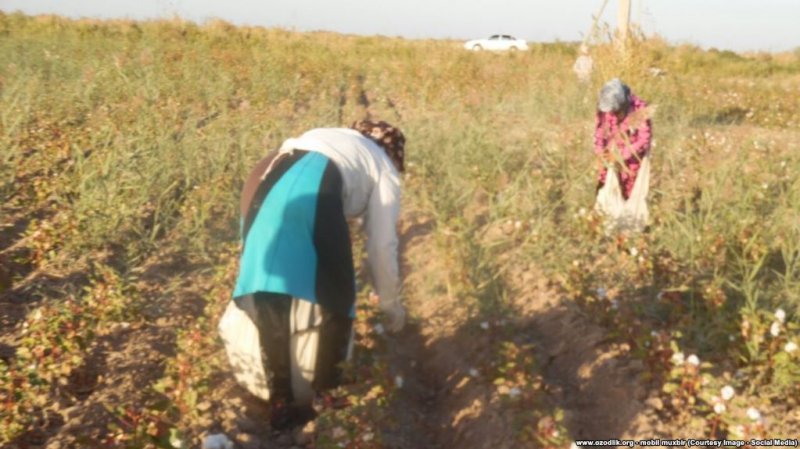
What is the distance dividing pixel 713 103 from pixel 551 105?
3.38 m

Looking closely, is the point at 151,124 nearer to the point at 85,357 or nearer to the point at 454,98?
the point at 85,357

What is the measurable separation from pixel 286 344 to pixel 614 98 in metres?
2.86

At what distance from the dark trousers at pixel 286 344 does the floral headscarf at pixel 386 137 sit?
753 millimetres

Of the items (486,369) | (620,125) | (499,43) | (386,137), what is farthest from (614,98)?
(499,43)

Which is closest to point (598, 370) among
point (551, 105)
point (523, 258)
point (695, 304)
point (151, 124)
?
point (695, 304)

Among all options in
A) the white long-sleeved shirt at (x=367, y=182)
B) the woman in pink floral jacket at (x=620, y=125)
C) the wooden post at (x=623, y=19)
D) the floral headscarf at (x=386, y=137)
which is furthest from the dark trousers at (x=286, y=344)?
the wooden post at (x=623, y=19)

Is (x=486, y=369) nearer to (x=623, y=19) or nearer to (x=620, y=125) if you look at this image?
(x=620, y=125)

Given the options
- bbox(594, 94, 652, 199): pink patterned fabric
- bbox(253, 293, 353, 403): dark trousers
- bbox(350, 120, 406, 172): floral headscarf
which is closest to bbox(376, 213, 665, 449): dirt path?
bbox(253, 293, 353, 403): dark trousers

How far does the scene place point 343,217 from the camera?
3.03 metres

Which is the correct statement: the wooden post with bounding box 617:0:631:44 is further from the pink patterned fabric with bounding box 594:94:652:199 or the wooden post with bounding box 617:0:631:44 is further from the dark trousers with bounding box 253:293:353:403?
the dark trousers with bounding box 253:293:353:403

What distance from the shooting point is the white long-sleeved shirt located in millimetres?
3049

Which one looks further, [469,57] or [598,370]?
[469,57]

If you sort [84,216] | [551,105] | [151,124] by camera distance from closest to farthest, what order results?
[84,216] < [151,124] < [551,105]

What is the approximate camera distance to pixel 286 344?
3.03 m
